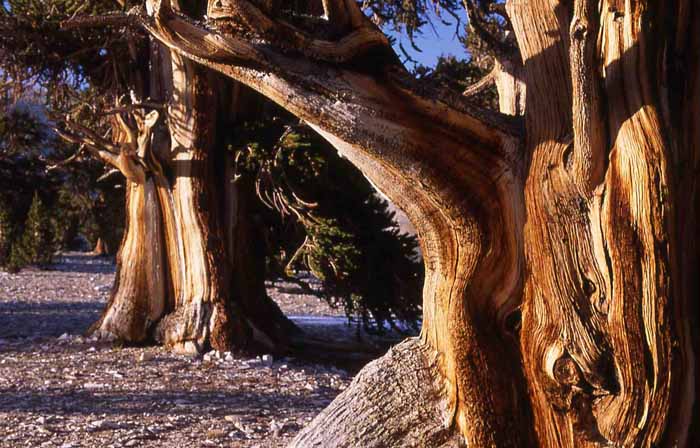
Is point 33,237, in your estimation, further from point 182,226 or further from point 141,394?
point 141,394

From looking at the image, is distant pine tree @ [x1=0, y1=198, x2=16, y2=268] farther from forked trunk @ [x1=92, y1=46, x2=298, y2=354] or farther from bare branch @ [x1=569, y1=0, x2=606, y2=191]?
bare branch @ [x1=569, y1=0, x2=606, y2=191]

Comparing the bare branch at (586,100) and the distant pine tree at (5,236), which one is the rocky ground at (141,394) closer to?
the bare branch at (586,100)

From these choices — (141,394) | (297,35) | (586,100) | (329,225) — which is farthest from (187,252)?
(586,100)

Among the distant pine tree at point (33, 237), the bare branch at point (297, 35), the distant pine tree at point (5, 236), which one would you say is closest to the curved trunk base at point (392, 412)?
the bare branch at point (297, 35)

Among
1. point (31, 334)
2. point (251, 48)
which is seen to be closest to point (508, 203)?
point (251, 48)

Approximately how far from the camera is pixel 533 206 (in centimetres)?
304

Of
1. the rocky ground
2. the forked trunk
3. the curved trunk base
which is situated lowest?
the rocky ground

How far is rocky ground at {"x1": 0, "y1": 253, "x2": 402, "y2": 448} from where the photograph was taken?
4617 mm

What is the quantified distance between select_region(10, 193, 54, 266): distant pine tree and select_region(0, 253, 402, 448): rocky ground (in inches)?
294

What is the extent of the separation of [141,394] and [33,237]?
11872 mm

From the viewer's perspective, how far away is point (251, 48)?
9.82ft

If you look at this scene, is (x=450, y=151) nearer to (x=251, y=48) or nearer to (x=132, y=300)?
(x=251, y=48)

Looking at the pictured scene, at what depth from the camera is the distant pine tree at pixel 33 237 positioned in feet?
53.7

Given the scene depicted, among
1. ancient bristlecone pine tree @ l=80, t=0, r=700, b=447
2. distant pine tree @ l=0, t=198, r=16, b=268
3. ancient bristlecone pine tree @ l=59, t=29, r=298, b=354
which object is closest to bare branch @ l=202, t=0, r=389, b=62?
ancient bristlecone pine tree @ l=80, t=0, r=700, b=447
